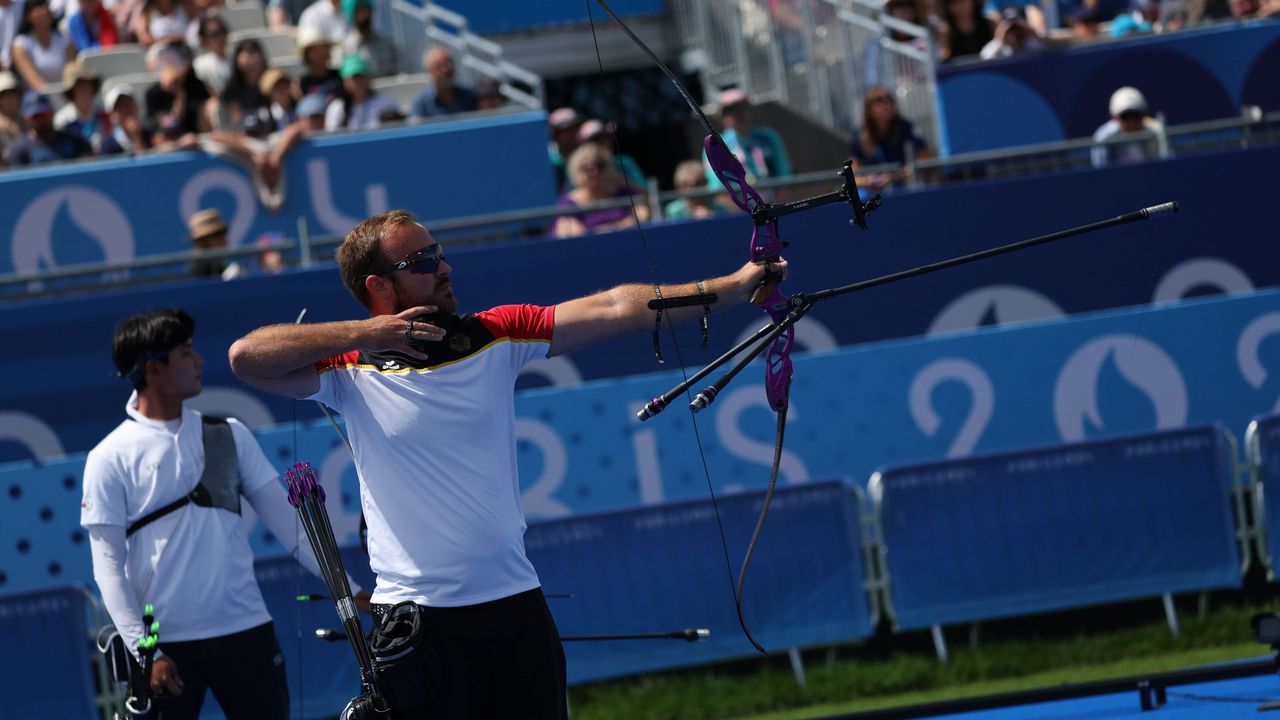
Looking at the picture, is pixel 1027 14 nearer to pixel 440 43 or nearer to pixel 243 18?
Answer: pixel 440 43

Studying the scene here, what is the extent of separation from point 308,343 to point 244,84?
804 centimetres

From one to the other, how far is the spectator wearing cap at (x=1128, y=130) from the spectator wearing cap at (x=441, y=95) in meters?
4.39

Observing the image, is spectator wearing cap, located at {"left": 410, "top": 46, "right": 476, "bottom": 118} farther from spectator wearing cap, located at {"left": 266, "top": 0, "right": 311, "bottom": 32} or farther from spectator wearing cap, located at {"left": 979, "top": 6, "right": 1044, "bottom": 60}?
spectator wearing cap, located at {"left": 979, "top": 6, "right": 1044, "bottom": 60}

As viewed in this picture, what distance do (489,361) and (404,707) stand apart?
2.99 feet

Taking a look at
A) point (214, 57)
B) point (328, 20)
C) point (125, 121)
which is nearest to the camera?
point (125, 121)

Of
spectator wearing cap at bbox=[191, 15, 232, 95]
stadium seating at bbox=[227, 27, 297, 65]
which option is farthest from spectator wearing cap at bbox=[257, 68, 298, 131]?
stadium seating at bbox=[227, 27, 297, 65]

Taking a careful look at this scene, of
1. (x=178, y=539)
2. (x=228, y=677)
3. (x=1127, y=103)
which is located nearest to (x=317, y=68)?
(x=1127, y=103)

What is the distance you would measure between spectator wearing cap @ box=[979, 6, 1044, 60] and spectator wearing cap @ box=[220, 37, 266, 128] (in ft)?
17.3

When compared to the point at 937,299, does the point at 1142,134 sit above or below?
above

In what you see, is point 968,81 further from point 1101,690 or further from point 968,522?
point 1101,690

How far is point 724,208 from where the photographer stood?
10117 millimetres

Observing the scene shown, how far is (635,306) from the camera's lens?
423 cm

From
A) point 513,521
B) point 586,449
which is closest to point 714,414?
point 586,449

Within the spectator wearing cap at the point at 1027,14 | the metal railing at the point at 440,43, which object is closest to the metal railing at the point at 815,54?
the spectator wearing cap at the point at 1027,14
